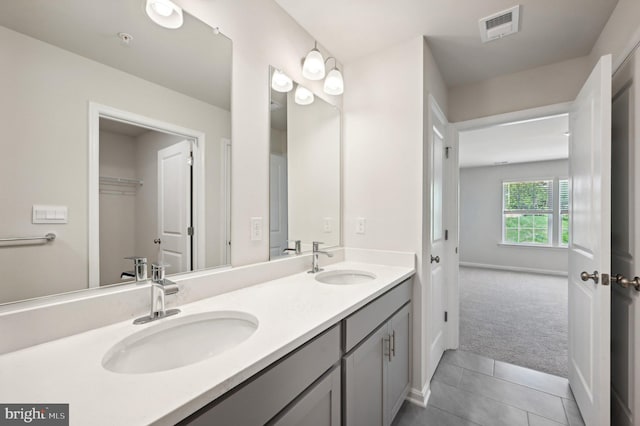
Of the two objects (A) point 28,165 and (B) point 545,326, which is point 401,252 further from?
(B) point 545,326

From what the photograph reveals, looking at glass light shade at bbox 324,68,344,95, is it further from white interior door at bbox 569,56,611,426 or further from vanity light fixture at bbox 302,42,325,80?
white interior door at bbox 569,56,611,426

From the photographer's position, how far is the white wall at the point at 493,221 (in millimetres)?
5707

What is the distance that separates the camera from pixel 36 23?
2.66 feet

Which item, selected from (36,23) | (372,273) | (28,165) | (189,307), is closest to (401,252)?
(372,273)

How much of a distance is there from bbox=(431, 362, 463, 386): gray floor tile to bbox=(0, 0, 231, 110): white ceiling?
2351 mm

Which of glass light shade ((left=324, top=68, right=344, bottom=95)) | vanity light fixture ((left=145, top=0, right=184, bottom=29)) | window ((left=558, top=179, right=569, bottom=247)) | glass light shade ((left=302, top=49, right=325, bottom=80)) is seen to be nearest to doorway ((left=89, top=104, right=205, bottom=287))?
vanity light fixture ((left=145, top=0, right=184, bottom=29))

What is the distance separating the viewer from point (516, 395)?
1867 mm

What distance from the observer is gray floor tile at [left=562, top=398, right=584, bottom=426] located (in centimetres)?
162

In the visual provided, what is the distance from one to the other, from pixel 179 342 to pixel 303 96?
157 cm

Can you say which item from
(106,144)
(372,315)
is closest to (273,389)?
(372,315)

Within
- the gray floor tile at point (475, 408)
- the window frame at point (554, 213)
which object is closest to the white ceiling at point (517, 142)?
the window frame at point (554, 213)

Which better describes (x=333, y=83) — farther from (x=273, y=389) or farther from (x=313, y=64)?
(x=273, y=389)

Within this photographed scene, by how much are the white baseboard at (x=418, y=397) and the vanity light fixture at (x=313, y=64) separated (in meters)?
2.21

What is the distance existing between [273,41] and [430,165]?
1293 millimetres
